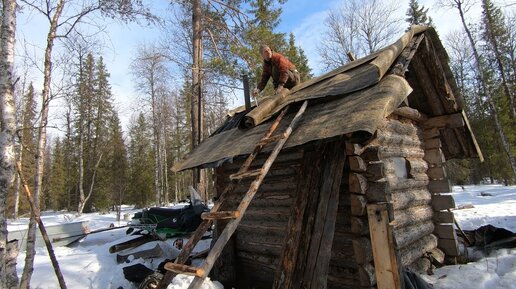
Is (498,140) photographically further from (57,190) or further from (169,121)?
(57,190)

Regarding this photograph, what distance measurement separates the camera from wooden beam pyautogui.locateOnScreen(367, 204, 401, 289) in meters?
4.33

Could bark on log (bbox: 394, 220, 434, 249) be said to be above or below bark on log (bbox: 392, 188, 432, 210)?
below

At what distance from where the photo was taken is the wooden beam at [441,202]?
7246 millimetres

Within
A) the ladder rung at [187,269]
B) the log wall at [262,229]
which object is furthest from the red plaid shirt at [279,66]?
the ladder rung at [187,269]

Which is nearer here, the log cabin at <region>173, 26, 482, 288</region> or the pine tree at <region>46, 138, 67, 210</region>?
the log cabin at <region>173, 26, 482, 288</region>

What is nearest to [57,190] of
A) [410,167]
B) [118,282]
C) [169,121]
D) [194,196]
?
[169,121]

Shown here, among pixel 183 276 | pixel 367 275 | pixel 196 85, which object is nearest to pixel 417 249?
pixel 367 275

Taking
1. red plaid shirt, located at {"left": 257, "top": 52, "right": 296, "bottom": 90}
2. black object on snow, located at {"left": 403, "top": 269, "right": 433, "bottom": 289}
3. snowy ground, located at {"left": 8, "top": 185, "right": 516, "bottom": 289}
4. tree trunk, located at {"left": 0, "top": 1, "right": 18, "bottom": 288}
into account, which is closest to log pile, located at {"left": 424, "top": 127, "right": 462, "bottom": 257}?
snowy ground, located at {"left": 8, "top": 185, "right": 516, "bottom": 289}

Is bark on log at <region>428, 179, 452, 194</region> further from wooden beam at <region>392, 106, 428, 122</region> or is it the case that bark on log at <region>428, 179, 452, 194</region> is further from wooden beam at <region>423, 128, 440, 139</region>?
wooden beam at <region>392, 106, 428, 122</region>

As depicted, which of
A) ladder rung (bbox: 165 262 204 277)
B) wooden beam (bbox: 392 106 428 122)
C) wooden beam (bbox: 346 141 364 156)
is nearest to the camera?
ladder rung (bbox: 165 262 204 277)

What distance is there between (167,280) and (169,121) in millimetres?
29259

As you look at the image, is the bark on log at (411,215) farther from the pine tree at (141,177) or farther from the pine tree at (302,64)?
the pine tree at (141,177)

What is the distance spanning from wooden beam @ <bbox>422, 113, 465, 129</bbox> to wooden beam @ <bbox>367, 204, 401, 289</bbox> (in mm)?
4127

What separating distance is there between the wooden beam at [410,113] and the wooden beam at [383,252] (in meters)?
2.73
